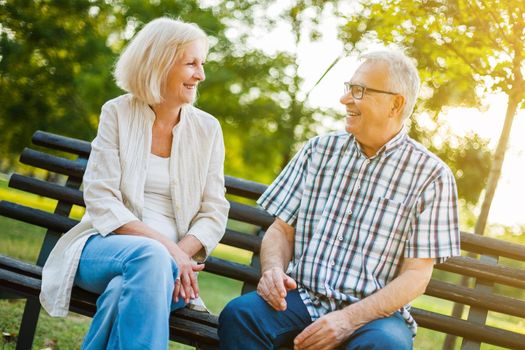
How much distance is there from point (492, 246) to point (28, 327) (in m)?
2.53

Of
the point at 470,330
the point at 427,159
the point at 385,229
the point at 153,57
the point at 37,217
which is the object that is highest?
the point at 153,57

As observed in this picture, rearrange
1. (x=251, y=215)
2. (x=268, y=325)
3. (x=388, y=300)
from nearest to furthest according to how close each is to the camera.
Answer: (x=388, y=300)
(x=268, y=325)
(x=251, y=215)

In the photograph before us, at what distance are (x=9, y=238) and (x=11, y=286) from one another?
3836 millimetres

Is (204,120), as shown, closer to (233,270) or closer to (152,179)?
(152,179)

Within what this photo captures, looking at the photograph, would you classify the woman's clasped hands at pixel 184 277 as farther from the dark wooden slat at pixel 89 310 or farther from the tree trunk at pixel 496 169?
the tree trunk at pixel 496 169

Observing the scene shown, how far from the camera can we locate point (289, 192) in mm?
3412

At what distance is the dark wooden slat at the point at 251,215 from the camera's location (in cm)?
388

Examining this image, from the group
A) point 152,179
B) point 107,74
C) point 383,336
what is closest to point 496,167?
point 383,336

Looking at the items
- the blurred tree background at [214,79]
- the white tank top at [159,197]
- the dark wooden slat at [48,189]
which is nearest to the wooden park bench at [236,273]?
the dark wooden slat at [48,189]

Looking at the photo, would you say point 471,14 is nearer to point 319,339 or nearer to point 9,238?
point 319,339

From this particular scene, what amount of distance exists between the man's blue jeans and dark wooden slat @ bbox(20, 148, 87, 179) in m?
1.46

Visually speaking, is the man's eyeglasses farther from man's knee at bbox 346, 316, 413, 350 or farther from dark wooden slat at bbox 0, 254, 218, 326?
dark wooden slat at bbox 0, 254, 218, 326

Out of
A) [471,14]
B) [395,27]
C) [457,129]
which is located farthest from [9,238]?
[457,129]

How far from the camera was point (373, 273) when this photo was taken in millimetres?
3135
